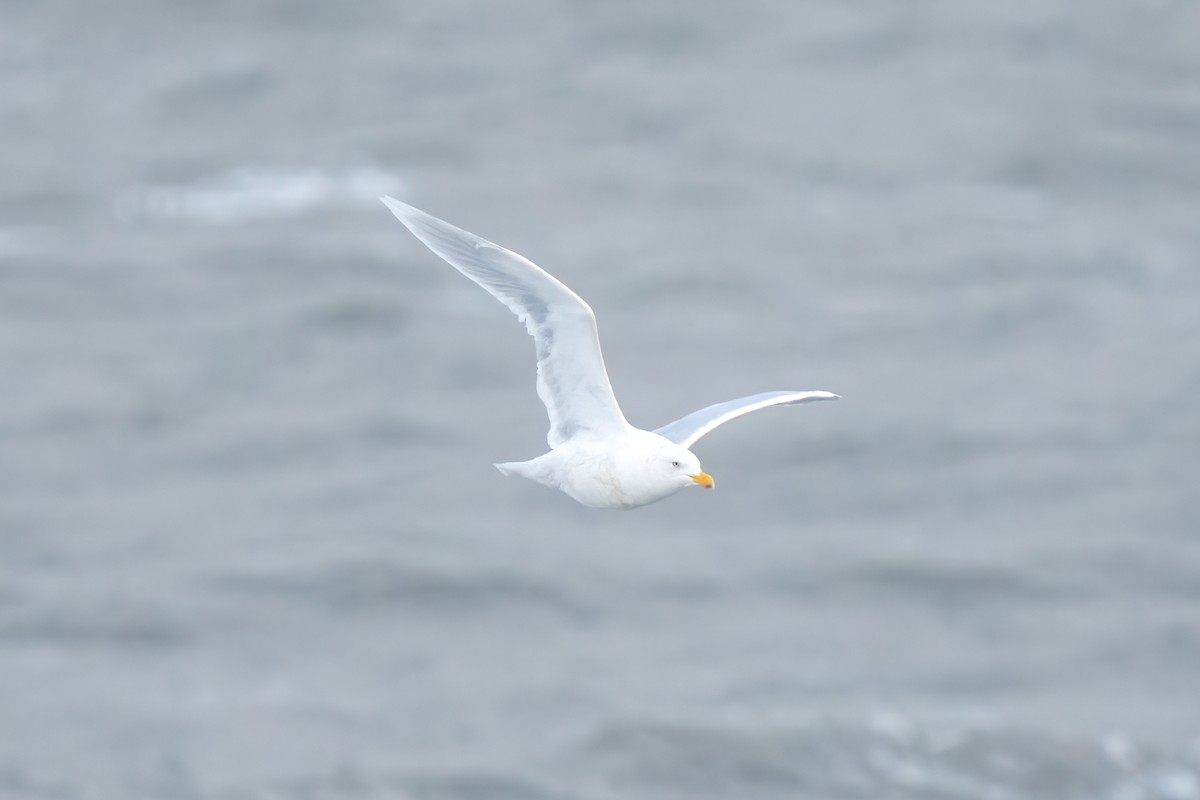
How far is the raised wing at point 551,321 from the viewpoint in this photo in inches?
531

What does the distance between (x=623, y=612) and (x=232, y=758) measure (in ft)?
33.2

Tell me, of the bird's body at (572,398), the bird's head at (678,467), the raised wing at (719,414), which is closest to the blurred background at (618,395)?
the raised wing at (719,414)

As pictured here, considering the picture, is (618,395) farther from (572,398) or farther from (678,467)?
(678,467)

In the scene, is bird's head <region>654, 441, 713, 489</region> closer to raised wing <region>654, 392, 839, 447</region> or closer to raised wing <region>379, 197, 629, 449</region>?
raised wing <region>379, 197, 629, 449</region>

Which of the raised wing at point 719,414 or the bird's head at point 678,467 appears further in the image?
the raised wing at point 719,414

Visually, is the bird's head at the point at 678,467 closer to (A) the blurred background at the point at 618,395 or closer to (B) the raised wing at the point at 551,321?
(B) the raised wing at the point at 551,321

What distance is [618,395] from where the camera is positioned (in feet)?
161

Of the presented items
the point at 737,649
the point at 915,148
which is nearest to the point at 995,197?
the point at 915,148

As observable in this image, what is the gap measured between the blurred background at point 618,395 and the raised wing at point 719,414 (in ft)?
88.8

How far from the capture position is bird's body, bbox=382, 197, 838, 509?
1351 cm

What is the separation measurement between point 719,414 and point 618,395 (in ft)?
112

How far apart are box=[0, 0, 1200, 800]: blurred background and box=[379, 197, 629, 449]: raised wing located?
2787 cm

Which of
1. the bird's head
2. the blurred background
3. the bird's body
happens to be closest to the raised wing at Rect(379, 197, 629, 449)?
the bird's body

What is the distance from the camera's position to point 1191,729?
4250 cm
